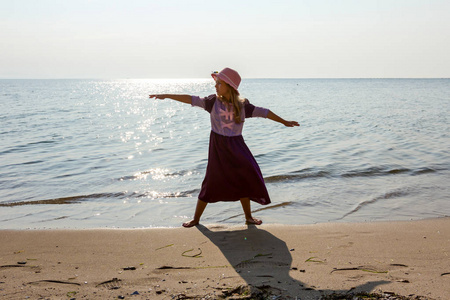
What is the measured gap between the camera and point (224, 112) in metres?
5.00

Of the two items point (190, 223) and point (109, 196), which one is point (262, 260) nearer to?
point (190, 223)

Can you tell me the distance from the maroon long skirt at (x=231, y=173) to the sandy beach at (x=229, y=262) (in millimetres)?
433

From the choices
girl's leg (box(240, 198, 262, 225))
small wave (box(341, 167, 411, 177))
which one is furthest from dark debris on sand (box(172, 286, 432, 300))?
small wave (box(341, 167, 411, 177))

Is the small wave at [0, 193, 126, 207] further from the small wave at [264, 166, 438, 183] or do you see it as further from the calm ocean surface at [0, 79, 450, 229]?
the small wave at [264, 166, 438, 183]

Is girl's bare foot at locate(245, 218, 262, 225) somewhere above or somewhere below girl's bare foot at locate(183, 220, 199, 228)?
above

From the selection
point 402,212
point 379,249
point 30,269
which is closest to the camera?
point 30,269

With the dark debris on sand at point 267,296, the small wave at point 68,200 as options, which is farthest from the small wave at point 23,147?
the dark debris on sand at point 267,296

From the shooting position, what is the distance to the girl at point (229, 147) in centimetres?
497

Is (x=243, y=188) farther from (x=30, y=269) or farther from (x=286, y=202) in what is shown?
(x=30, y=269)

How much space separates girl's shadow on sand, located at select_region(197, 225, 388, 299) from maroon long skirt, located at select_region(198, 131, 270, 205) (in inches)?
17.4

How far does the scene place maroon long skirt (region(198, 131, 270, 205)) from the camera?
5.13 m

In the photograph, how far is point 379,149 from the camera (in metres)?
11.9

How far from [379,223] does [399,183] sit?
2831 mm

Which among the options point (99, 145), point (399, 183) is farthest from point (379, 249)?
point (99, 145)
